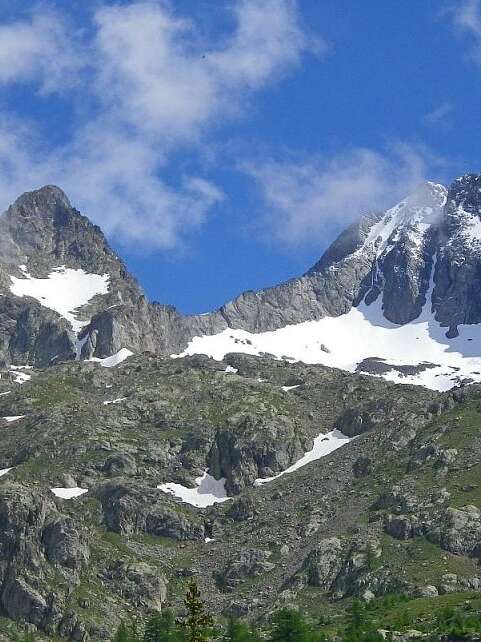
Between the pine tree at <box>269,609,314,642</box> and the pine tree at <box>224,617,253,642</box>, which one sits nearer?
the pine tree at <box>269,609,314,642</box>

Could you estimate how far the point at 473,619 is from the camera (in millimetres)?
190125

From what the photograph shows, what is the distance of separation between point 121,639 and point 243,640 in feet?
80.0

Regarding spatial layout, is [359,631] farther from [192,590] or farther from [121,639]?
[192,590]

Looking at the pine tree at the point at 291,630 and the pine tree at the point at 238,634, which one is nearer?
the pine tree at the point at 291,630

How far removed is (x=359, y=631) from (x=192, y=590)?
382 feet

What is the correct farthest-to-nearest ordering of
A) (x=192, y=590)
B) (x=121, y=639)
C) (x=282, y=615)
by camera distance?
(x=121, y=639) → (x=282, y=615) → (x=192, y=590)

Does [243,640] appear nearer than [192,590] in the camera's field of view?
No

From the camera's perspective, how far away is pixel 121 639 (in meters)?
198

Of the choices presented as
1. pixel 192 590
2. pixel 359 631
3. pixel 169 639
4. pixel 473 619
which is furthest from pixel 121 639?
pixel 192 590

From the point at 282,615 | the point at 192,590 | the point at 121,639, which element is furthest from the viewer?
the point at 121,639

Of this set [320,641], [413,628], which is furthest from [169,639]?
[413,628]

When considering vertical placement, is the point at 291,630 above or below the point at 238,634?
below

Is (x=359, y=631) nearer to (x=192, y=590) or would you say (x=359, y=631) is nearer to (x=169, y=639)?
(x=169, y=639)

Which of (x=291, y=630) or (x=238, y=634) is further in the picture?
(x=238, y=634)
